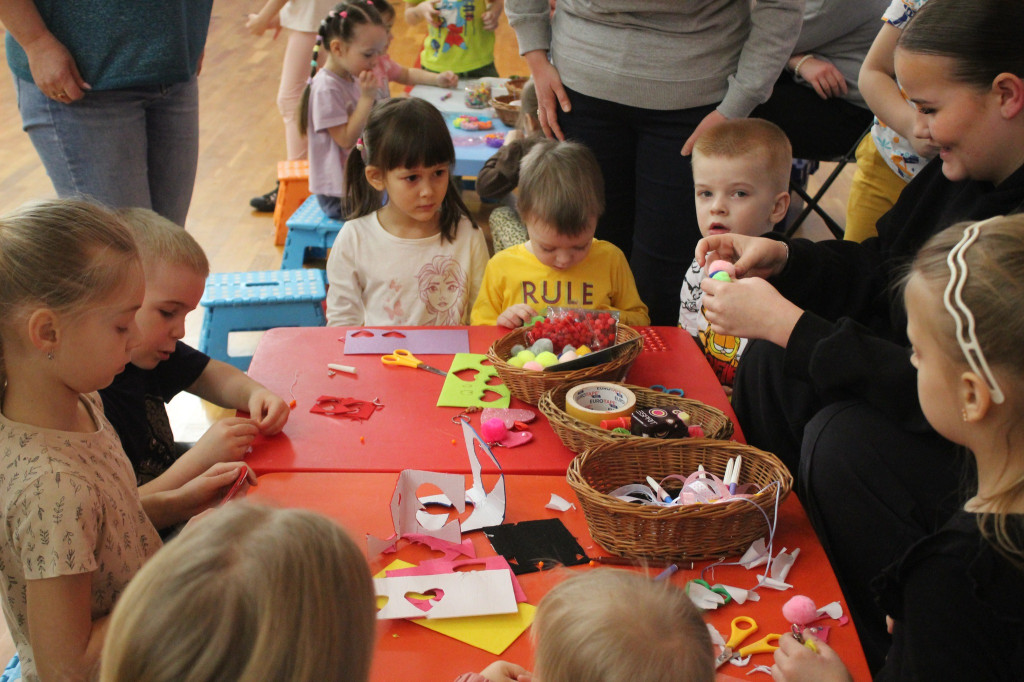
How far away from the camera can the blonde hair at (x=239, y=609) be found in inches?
25.8

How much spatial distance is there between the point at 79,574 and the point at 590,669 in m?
0.67

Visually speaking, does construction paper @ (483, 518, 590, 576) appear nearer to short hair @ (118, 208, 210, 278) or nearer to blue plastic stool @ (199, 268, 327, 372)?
short hair @ (118, 208, 210, 278)

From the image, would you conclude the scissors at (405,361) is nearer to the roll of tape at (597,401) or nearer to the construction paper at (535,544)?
the roll of tape at (597,401)

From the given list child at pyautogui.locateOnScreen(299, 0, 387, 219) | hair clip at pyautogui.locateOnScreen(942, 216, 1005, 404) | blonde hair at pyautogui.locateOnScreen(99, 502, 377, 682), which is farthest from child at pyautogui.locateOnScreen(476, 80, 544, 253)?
blonde hair at pyautogui.locateOnScreen(99, 502, 377, 682)

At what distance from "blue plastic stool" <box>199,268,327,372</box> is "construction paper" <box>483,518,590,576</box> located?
5.65 feet

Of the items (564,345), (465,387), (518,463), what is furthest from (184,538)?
(564,345)

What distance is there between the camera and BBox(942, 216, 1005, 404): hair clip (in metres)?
0.89

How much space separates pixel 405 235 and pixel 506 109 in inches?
62.3

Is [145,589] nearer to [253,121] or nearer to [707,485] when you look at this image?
[707,485]

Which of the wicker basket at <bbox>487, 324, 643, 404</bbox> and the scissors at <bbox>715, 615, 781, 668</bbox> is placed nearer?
the scissors at <bbox>715, 615, 781, 668</bbox>

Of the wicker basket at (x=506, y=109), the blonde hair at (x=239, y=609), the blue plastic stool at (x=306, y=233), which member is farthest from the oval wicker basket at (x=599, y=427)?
the wicker basket at (x=506, y=109)

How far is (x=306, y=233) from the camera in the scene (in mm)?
3447

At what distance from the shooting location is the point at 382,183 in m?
2.22

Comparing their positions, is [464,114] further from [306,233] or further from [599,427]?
[599,427]
